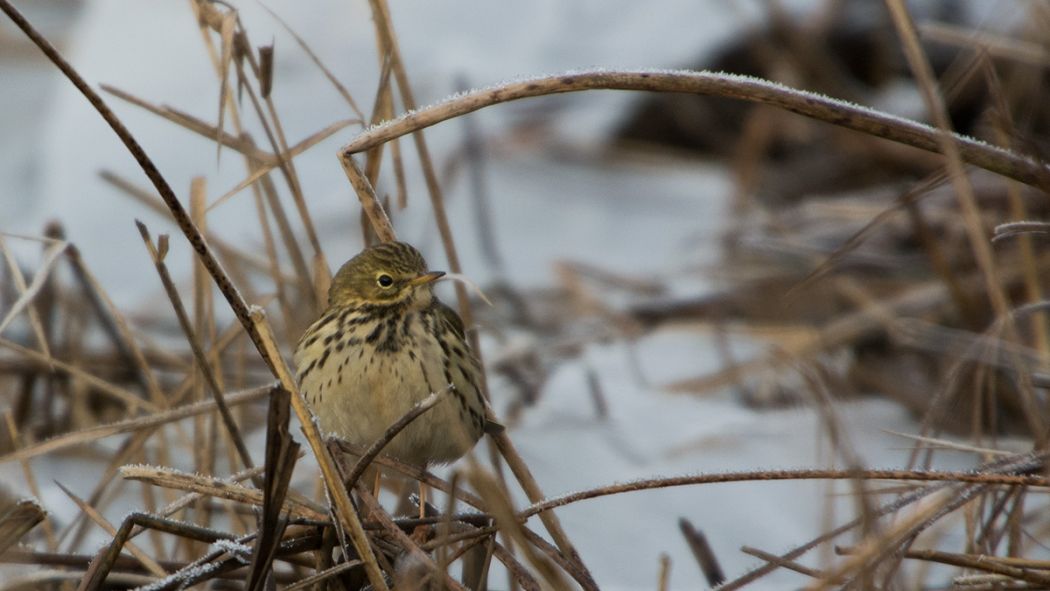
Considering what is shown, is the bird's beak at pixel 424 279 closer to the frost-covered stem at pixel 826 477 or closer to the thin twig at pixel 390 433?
the thin twig at pixel 390 433

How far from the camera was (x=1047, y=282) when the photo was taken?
5.43 metres

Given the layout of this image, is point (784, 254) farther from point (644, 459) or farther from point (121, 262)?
point (121, 262)

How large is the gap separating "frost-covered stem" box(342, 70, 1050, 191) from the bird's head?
1.09 metres

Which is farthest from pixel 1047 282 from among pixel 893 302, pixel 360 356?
pixel 360 356

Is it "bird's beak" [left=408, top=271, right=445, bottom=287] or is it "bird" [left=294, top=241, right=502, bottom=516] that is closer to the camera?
"bird" [left=294, top=241, right=502, bottom=516]

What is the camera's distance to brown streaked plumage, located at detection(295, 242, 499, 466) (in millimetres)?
3123

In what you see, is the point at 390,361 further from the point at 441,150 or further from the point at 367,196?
the point at 441,150

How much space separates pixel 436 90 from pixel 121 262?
1721 mm

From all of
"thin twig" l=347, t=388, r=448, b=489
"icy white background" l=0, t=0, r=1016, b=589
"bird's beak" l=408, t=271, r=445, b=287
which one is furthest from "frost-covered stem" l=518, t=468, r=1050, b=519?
"icy white background" l=0, t=0, r=1016, b=589

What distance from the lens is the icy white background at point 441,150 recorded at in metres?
6.58

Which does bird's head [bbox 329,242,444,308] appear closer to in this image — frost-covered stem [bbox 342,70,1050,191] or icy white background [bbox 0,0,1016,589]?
frost-covered stem [bbox 342,70,1050,191]

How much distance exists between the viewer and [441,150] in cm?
716

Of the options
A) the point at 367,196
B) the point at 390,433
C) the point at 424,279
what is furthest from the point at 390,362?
the point at 390,433

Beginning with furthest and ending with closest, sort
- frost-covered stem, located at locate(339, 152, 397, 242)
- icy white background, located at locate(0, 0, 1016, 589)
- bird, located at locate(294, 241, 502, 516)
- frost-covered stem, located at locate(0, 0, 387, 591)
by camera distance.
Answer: icy white background, located at locate(0, 0, 1016, 589) < bird, located at locate(294, 241, 502, 516) < frost-covered stem, located at locate(339, 152, 397, 242) < frost-covered stem, located at locate(0, 0, 387, 591)
